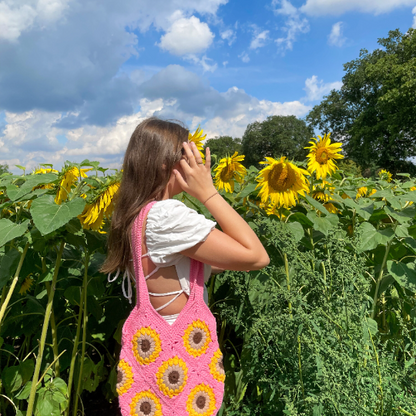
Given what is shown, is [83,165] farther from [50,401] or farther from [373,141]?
[373,141]

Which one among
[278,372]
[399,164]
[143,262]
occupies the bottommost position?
[278,372]

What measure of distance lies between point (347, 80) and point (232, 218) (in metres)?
26.7

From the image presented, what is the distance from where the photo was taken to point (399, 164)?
21.5 meters

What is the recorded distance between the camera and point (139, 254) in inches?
46.1

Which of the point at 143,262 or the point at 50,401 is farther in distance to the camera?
the point at 50,401

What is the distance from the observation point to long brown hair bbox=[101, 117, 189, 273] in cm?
125

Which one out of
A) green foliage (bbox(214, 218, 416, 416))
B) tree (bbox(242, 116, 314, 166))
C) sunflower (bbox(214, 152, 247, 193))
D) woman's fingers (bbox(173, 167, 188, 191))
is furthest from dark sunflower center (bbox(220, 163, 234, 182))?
tree (bbox(242, 116, 314, 166))

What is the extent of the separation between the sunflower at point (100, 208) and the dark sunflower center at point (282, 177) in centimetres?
84

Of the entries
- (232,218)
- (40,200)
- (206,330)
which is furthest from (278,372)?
(40,200)

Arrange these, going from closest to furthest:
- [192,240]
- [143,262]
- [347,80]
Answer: [192,240] < [143,262] < [347,80]

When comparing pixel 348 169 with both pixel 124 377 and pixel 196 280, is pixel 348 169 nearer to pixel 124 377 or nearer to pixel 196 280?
pixel 196 280

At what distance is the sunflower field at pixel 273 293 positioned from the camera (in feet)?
3.63

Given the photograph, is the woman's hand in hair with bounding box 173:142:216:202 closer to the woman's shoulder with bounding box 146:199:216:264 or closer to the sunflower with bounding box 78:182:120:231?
the woman's shoulder with bounding box 146:199:216:264

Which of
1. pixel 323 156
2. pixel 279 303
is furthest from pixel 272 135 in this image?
pixel 279 303
